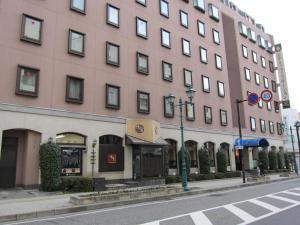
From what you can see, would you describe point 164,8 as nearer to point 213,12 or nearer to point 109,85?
point 213,12

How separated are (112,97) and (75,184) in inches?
300

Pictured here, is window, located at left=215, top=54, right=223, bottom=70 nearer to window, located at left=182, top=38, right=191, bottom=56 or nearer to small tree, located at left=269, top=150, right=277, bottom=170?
window, located at left=182, top=38, right=191, bottom=56

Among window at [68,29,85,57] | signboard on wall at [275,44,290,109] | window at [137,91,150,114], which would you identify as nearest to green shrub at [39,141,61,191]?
window at [68,29,85,57]

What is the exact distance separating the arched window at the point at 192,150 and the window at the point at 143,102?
6122mm

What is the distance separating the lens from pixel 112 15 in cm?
2456

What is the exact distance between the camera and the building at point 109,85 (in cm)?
1794

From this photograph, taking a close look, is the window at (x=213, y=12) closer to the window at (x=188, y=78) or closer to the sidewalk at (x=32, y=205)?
the window at (x=188, y=78)

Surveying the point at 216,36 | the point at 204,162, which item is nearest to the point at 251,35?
the point at 216,36

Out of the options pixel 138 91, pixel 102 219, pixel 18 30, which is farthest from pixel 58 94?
pixel 102 219

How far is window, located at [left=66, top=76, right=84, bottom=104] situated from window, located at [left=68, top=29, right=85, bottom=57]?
74.3 inches

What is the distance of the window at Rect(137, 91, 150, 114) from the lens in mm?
24625

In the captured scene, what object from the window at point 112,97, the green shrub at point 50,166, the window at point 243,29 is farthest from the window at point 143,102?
the window at point 243,29

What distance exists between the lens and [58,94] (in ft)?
64.0

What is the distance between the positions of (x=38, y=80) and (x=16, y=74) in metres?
1.33
